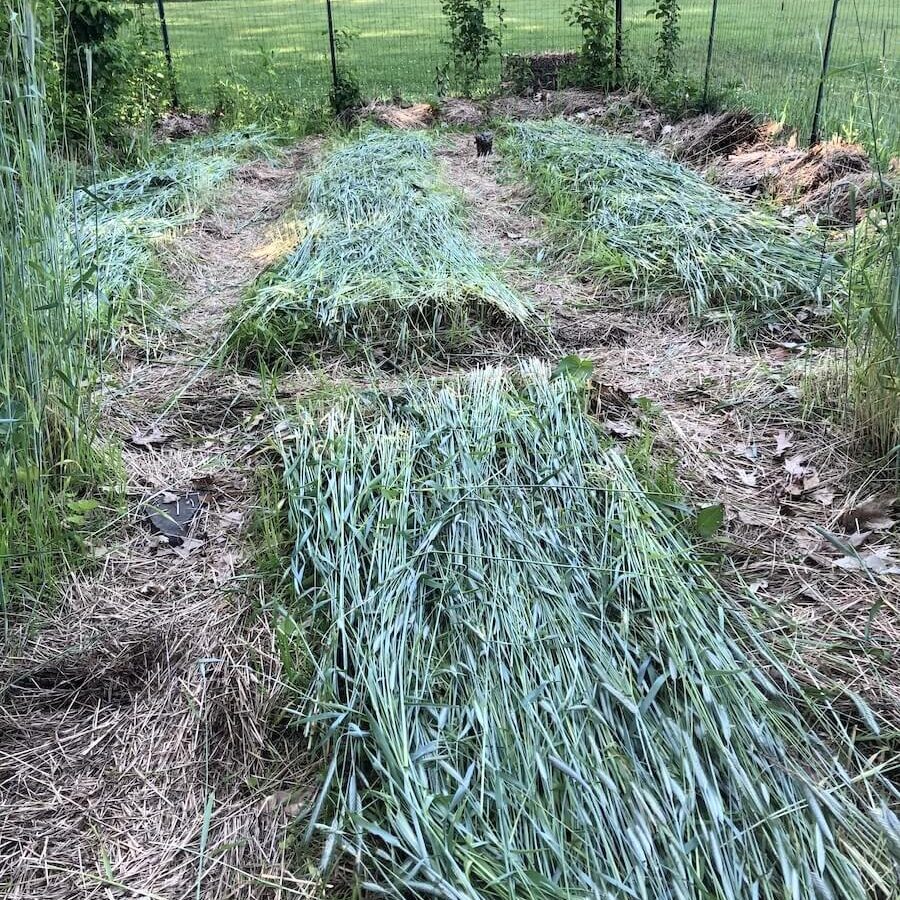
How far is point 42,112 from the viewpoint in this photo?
6.57 feet

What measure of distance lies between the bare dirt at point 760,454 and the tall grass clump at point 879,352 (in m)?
0.09

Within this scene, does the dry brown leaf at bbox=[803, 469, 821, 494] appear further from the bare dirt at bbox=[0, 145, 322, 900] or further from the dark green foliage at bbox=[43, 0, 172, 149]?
the dark green foliage at bbox=[43, 0, 172, 149]

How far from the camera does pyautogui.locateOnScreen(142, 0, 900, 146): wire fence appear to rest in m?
4.88

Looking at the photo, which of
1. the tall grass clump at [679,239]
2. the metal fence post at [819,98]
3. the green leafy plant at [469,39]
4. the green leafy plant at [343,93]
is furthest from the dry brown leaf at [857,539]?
the green leafy plant at [469,39]

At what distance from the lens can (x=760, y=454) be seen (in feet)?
7.66

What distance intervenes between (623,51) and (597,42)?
0.28m

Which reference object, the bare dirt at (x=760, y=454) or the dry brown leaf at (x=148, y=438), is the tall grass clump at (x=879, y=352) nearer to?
the bare dirt at (x=760, y=454)

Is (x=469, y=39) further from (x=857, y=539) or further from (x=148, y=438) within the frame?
(x=857, y=539)

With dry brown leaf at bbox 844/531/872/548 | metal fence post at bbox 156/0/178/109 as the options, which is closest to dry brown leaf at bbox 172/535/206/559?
dry brown leaf at bbox 844/531/872/548

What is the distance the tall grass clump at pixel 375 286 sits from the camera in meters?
3.03

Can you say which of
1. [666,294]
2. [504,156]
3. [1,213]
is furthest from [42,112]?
[504,156]

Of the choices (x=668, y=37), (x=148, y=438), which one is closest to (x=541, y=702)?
(x=148, y=438)

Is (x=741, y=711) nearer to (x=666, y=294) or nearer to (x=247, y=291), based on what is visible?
(x=666, y=294)

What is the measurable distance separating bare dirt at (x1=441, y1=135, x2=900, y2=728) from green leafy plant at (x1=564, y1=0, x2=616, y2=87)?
524 centimetres
